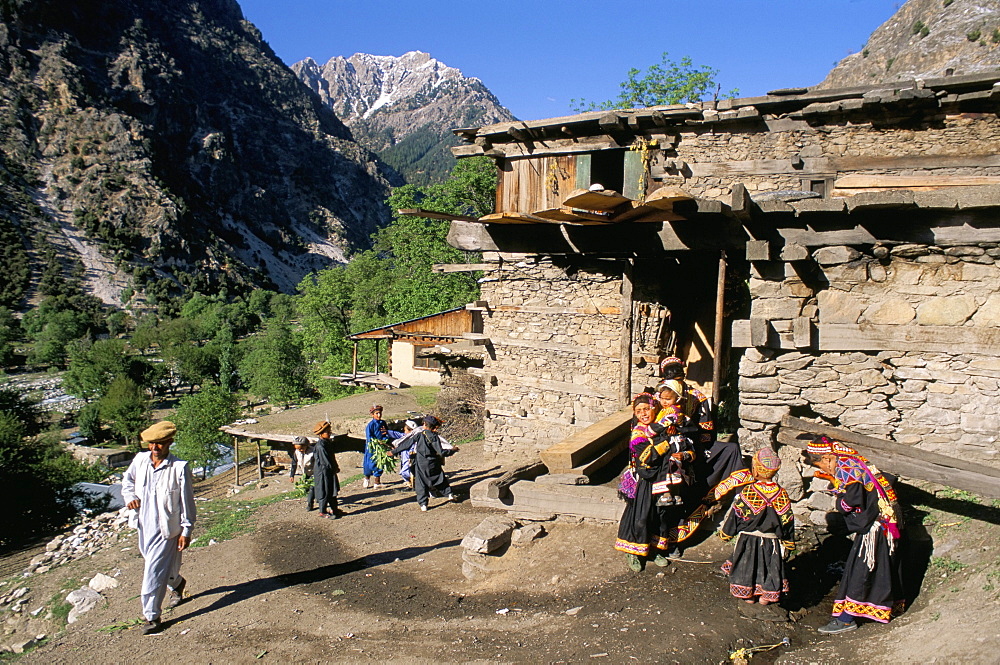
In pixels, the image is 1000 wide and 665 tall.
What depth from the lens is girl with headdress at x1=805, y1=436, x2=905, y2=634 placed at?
4.34m

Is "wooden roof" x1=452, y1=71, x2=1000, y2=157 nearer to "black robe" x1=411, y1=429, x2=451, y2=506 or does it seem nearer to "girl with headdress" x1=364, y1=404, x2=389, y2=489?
"girl with headdress" x1=364, y1=404, x2=389, y2=489

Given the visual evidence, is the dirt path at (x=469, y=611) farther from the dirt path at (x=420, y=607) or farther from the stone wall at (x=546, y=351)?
the stone wall at (x=546, y=351)

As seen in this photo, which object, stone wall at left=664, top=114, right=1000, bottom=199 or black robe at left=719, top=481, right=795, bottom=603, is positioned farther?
stone wall at left=664, top=114, right=1000, bottom=199

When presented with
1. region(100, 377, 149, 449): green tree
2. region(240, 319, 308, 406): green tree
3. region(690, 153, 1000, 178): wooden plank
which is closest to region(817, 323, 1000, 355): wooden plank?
region(690, 153, 1000, 178): wooden plank

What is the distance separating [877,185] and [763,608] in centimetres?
749

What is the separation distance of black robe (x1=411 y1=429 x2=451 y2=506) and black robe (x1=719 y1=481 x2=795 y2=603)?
4804mm

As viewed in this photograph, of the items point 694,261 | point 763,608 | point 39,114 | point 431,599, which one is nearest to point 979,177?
point 694,261

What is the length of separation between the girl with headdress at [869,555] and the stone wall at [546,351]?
5.21 m

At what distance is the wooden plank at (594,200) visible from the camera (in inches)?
243

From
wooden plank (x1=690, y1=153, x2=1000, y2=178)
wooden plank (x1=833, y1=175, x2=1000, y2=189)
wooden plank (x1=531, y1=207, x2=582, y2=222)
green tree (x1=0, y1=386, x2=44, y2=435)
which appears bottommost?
green tree (x1=0, y1=386, x2=44, y2=435)

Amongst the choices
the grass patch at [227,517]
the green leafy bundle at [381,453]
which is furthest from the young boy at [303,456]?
the green leafy bundle at [381,453]

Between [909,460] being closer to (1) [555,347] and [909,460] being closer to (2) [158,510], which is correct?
(1) [555,347]

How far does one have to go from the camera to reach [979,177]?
351 inches

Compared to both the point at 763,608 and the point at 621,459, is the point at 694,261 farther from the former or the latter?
the point at 763,608
